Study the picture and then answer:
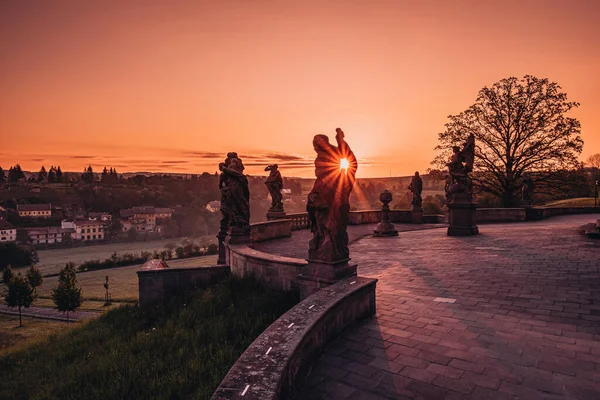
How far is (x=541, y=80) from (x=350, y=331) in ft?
95.4

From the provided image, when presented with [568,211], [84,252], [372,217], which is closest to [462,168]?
[372,217]

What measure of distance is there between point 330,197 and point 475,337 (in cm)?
290

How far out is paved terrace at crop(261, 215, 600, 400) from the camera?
11.4ft

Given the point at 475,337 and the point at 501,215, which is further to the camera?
the point at 501,215

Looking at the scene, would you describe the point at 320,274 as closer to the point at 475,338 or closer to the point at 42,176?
the point at 475,338

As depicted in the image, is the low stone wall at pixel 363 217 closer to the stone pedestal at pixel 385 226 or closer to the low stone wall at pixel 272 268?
the stone pedestal at pixel 385 226

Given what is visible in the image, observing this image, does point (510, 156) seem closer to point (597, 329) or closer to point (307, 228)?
point (307, 228)

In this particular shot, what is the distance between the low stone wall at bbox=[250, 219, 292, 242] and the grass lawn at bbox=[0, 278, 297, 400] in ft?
15.7

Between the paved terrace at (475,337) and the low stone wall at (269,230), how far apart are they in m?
5.91

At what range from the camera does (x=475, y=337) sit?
4.52m

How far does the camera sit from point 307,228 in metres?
18.4

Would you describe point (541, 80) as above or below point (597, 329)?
above

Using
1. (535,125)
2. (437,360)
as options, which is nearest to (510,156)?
(535,125)

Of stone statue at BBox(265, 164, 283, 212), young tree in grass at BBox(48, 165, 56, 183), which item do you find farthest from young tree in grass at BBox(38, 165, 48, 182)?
stone statue at BBox(265, 164, 283, 212)
